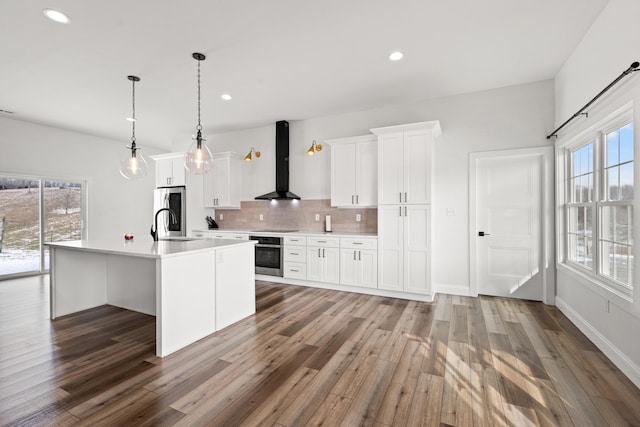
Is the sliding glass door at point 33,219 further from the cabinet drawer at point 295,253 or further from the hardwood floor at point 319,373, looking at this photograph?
the cabinet drawer at point 295,253

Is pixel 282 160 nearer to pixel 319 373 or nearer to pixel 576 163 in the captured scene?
pixel 319 373

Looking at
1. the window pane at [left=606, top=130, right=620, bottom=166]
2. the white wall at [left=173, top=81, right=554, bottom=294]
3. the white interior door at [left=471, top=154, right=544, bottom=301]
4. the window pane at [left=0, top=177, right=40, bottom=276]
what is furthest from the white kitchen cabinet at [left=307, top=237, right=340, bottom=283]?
the window pane at [left=0, top=177, right=40, bottom=276]

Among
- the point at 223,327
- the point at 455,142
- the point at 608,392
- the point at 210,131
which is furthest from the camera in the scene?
the point at 210,131

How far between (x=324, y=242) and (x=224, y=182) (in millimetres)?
2565

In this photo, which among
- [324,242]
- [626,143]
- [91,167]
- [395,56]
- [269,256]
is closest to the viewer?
[626,143]

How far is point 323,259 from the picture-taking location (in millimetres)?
4793

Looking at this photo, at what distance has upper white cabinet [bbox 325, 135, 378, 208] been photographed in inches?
186

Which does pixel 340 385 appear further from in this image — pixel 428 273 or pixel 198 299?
pixel 428 273

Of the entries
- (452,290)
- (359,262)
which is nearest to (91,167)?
(359,262)

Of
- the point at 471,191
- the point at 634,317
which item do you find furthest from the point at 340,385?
the point at 471,191

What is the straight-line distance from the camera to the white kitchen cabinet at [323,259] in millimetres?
4699

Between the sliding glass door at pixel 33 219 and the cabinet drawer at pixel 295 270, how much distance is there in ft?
15.5

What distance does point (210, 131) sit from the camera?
638cm

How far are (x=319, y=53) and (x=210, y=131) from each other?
388cm
